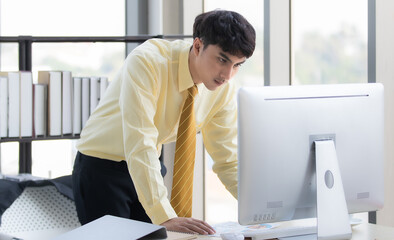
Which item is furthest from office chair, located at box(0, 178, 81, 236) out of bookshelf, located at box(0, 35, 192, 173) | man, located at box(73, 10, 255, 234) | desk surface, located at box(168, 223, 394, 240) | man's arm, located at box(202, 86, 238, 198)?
desk surface, located at box(168, 223, 394, 240)

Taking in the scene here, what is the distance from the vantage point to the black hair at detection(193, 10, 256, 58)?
1843mm

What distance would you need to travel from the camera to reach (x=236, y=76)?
3633 mm

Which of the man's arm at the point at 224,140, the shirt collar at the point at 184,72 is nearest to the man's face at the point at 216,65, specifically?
the shirt collar at the point at 184,72

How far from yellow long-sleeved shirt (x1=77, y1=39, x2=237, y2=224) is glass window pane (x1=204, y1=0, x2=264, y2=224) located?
1.21m

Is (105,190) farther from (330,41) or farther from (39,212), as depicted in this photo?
(330,41)

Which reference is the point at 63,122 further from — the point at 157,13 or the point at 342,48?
the point at 342,48

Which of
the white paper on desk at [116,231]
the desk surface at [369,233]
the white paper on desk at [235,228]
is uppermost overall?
the white paper on desk at [116,231]

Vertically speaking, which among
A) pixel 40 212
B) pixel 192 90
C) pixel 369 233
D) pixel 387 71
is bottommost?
pixel 40 212

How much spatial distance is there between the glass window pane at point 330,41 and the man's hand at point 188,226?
132 cm

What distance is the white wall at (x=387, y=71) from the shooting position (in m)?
2.51

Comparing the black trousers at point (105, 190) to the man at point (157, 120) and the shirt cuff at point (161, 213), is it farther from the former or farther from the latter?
the shirt cuff at point (161, 213)

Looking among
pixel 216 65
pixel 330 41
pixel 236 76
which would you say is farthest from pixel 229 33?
pixel 236 76

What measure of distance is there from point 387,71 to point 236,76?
1250 millimetres

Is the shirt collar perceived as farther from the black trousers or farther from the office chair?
the office chair
